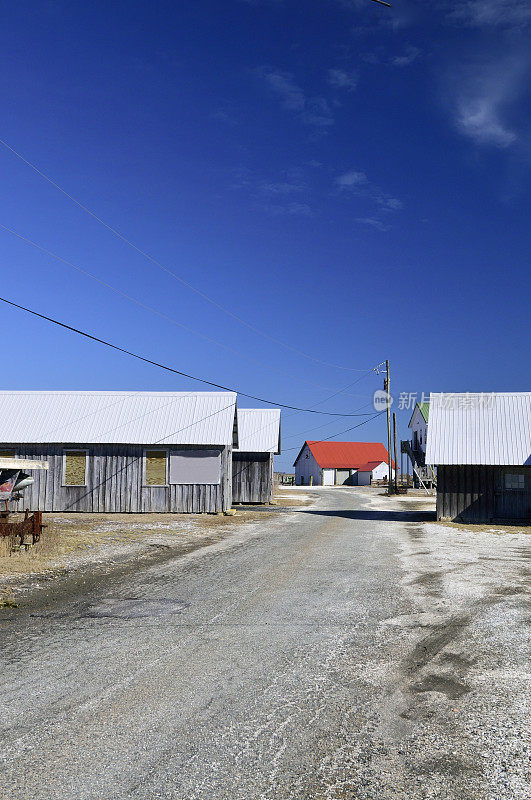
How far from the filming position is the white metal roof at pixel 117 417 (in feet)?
93.7

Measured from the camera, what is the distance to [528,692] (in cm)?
588

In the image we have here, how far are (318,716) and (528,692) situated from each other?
7.17ft

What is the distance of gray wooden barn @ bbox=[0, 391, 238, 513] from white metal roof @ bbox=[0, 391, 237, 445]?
5 centimetres

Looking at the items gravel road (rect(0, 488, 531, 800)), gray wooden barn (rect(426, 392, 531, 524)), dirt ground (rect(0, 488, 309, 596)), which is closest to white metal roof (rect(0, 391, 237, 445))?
dirt ground (rect(0, 488, 309, 596))

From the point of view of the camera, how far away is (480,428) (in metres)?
27.2

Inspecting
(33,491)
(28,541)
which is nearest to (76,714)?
(28,541)

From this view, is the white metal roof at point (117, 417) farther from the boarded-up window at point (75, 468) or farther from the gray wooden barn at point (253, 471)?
the gray wooden barn at point (253, 471)

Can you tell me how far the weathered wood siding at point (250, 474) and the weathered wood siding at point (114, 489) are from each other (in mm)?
8607

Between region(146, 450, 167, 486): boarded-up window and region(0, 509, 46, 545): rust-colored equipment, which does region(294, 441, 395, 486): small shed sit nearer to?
region(146, 450, 167, 486): boarded-up window

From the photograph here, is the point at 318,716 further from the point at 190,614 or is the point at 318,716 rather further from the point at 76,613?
the point at 76,613

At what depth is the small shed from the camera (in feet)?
271

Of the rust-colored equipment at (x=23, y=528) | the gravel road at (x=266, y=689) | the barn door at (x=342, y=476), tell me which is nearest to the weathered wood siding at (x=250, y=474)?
the rust-colored equipment at (x=23, y=528)

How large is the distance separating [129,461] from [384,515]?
12.4 metres

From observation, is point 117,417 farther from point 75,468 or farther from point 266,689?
point 266,689
